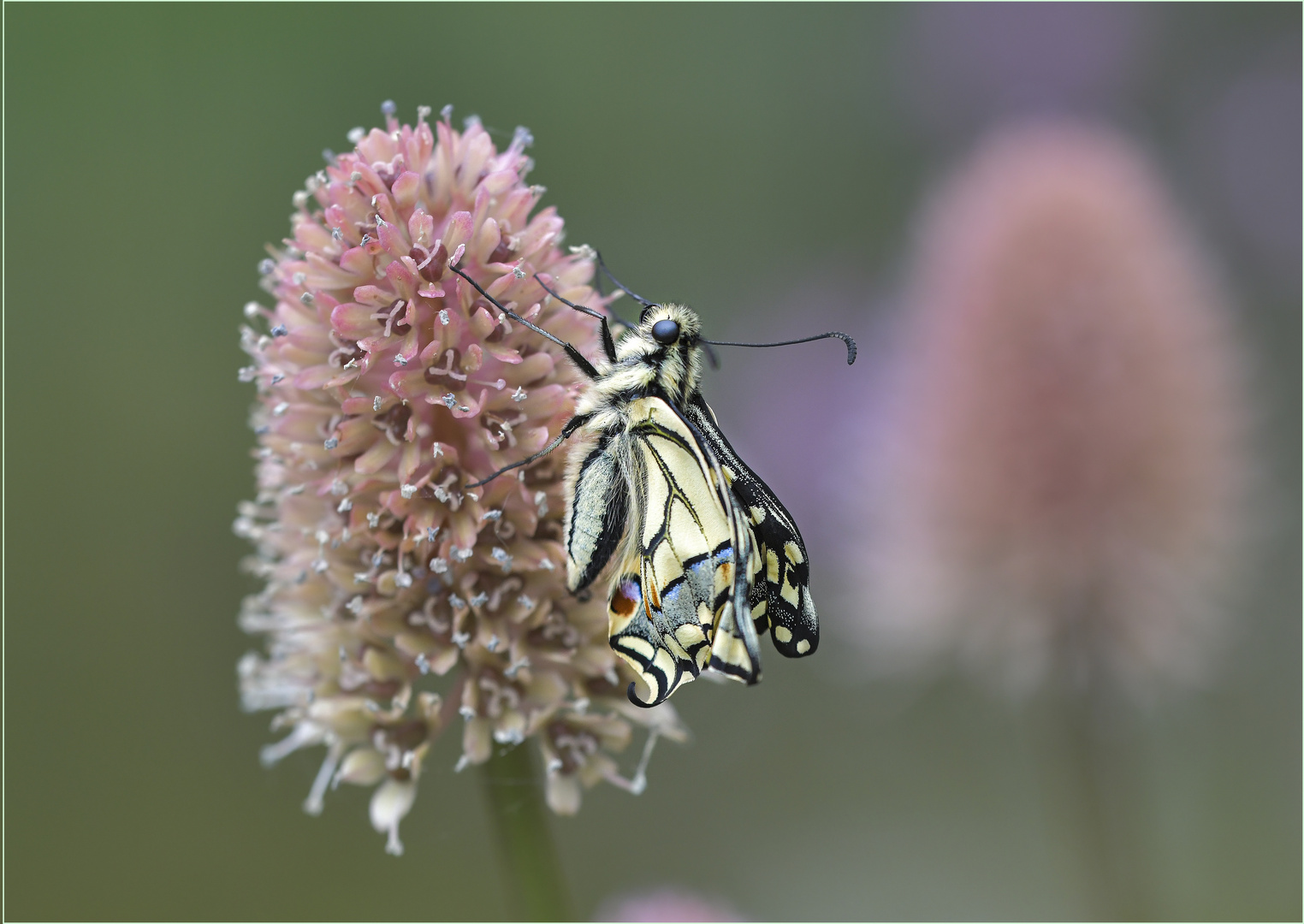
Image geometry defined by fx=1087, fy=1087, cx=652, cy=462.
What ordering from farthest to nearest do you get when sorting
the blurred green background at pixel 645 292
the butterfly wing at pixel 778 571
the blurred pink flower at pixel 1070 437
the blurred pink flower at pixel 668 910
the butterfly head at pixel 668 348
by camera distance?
1. the blurred green background at pixel 645 292
2. the blurred pink flower at pixel 1070 437
3. the blurred pink flower at pixel 668 910
4. the butterfly head at pixel 668 348
5. the butterfly wing at pixel 778 571

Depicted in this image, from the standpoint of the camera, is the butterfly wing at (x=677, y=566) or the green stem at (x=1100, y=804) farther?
the green stem at (x=1100, y=804)

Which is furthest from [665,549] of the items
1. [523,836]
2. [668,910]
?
[668,910]

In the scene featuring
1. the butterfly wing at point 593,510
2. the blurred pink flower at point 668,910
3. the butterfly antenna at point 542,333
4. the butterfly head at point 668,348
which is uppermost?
the butterfly head at point 668,348

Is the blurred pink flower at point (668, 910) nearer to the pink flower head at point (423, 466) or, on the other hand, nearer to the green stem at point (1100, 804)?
the pink flower head at point (423, 466)

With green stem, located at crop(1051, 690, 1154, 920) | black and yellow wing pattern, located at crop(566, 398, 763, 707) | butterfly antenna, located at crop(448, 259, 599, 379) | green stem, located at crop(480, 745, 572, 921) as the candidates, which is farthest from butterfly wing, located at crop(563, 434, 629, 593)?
green stem, located at crop(1051, 690, 1154, 920)

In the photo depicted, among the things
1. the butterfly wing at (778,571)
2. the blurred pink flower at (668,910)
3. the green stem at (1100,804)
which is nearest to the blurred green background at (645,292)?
the green stem at (1100,804)

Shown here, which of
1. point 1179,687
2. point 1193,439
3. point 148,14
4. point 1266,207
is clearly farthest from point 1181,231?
point 148,14

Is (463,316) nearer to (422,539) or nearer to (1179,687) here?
(422,539)
